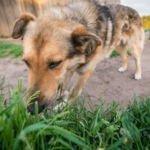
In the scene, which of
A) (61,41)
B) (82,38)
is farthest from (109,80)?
(61,41)

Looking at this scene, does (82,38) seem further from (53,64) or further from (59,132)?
(59,132)

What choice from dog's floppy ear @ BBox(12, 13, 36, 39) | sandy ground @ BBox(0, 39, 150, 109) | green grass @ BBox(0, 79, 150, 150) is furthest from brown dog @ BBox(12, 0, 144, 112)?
sandy ground @ BBox(0, 39, 150, 109)

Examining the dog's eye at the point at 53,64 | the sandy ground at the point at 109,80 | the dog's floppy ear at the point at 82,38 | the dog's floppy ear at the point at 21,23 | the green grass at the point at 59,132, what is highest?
the dog's floppy ear at the point at 21,23

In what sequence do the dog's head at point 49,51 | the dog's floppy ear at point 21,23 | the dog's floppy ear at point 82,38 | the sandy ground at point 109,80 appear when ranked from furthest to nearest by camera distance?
the sandy ground at point 109,80, the dog's floppy ear at point 21,23, the dog's floppy ear at point 82,38, the dog's head at point 49,51

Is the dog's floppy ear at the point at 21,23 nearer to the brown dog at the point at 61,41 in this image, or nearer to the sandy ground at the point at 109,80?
the brown dog at the point at 61,41

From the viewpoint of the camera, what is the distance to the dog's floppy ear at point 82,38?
1.49m

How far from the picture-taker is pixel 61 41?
1527mm

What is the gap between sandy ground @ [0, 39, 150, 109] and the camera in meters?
2.43

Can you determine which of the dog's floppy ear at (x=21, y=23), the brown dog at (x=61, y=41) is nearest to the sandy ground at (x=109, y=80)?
the brown dog at (x=61, y=41)

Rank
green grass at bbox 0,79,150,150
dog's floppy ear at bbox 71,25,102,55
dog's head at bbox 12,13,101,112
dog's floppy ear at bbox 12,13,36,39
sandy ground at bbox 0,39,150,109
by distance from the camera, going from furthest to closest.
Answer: sandy ground at bbox 0,39,150,109
dog's floppy ear at bbox 12,13,36,39
dog's floppy ear at bbox 71,25,102,55
dog's head at bbox 12,13,101,112
green grass at bbox 0,79,150,150

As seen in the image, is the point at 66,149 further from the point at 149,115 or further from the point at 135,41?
the point at 135,41

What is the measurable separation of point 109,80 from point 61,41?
1985mm

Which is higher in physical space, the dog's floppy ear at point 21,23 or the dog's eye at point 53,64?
the dog's floppy ear at point 21,23

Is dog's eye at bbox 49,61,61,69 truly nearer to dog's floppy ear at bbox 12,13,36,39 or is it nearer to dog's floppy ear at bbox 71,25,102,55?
dog's floppy ear at bbox 71,25,102,55
